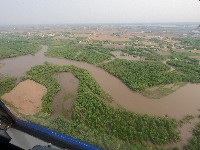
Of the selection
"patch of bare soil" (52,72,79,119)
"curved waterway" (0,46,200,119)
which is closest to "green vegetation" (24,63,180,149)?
"patch of bare soil" (52,72,79,119)

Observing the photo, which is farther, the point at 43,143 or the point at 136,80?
the point at 136,80

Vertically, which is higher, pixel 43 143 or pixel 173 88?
pixel 43 143

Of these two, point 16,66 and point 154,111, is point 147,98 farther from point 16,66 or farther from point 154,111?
point 16,66

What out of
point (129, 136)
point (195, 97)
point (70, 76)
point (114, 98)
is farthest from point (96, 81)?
point (129, 136)

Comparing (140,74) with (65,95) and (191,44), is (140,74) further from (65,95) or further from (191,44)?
(191,44)

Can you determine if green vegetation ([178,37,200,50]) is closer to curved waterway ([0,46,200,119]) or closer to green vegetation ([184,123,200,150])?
curved waterway ([0,46,200,119])

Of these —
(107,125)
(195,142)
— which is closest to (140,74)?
(107,125)

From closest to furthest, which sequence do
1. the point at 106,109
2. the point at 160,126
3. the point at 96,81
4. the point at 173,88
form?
the point at 160,126 → the point at 106,109 → the point at 173,88 → the point at 96,81
